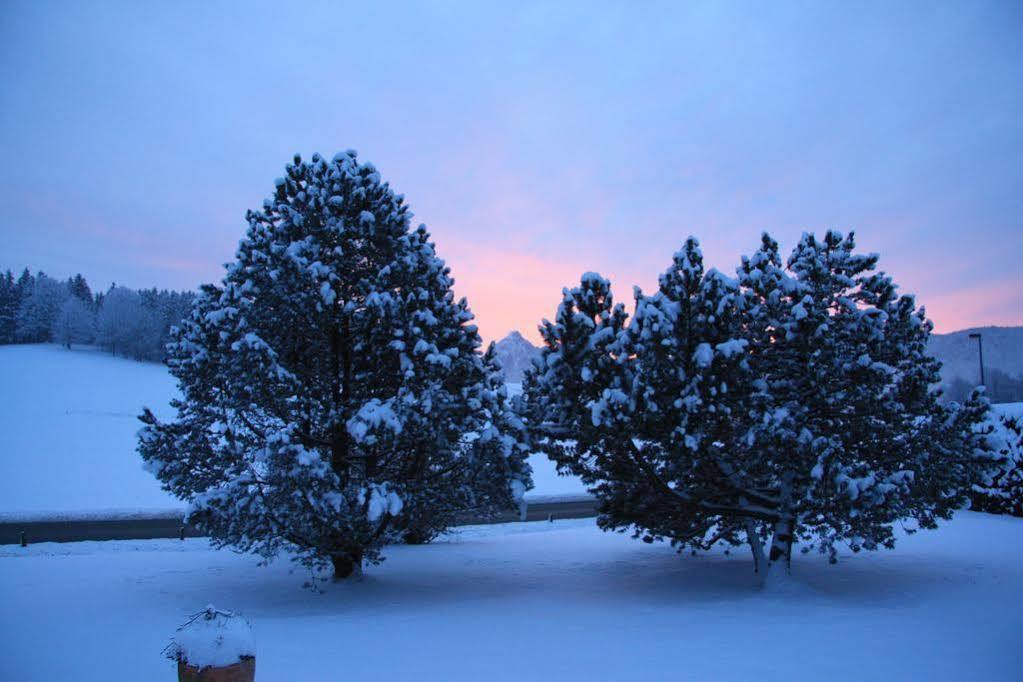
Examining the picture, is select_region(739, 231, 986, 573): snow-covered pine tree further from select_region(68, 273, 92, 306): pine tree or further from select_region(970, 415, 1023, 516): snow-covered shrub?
select_region(68, 273, 92, 306): pine tree

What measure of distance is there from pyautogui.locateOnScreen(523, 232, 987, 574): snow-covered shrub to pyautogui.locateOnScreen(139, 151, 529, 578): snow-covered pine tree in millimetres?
1943

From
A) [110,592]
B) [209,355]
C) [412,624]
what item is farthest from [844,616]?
[110,592]

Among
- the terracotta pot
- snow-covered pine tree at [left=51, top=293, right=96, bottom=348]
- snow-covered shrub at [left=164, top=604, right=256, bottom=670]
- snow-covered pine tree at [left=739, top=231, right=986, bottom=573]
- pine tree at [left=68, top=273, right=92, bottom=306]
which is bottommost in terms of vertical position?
the terracotta pot

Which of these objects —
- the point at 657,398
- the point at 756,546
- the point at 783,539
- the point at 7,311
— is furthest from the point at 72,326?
the point at 783,539

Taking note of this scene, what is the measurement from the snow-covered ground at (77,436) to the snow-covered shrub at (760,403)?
1100 inches

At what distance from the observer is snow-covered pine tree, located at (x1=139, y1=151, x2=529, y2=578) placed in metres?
11.0

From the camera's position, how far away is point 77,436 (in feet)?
146

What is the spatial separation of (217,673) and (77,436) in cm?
4854

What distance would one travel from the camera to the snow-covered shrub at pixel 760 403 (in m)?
10.9

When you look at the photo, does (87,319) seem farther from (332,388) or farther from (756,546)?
(756,546)

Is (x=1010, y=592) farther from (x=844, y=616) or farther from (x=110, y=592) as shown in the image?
(x=110, y=592)

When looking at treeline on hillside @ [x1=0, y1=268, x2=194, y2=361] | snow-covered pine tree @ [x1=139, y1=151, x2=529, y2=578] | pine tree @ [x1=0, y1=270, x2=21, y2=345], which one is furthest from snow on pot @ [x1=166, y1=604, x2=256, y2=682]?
pine tree @ [x1=0, y1=270, x2=21, y2=345]

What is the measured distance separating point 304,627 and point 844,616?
8714 mm

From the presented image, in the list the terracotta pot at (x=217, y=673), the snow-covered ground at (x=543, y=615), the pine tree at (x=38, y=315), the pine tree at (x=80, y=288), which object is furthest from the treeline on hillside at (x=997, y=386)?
the pine tree at (x=80, y=288)
